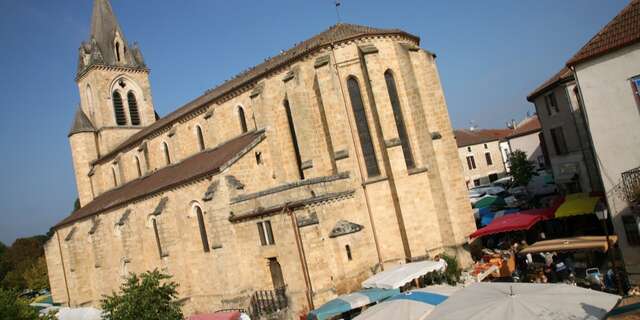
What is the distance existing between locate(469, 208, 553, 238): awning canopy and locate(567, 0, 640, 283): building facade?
12.2ft

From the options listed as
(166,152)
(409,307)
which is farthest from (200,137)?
(409,307)

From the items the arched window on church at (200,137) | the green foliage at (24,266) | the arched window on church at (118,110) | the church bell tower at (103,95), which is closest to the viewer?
the arched window on church at (200,137)

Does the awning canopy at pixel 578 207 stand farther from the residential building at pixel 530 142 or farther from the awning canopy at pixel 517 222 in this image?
the residential building at pixel 530 142

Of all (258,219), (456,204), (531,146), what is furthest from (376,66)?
(531,146)

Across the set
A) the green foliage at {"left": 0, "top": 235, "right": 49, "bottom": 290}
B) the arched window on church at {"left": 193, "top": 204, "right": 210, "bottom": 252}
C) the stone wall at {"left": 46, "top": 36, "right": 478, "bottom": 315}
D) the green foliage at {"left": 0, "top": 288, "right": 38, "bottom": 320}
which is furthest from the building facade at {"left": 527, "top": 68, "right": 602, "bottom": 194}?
the green foliage at {"left": 0, "top": 235, "right": 49, "bottom": 290}

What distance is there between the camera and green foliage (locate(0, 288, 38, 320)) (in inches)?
597

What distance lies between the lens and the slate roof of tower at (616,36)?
13047 millimetres

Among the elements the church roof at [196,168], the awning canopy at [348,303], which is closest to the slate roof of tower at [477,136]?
the church roof at [196,168]

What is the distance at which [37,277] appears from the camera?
5209 cm

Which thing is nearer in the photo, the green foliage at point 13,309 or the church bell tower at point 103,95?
the green foliage at point 13,309

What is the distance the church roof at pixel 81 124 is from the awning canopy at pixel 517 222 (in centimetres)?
3228

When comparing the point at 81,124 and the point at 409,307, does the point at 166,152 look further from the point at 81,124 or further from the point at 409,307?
the point at 409,307

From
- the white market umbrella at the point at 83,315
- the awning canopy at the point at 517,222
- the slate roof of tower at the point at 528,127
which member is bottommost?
the white market umbrella at the point at 83,315

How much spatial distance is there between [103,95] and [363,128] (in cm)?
2666
